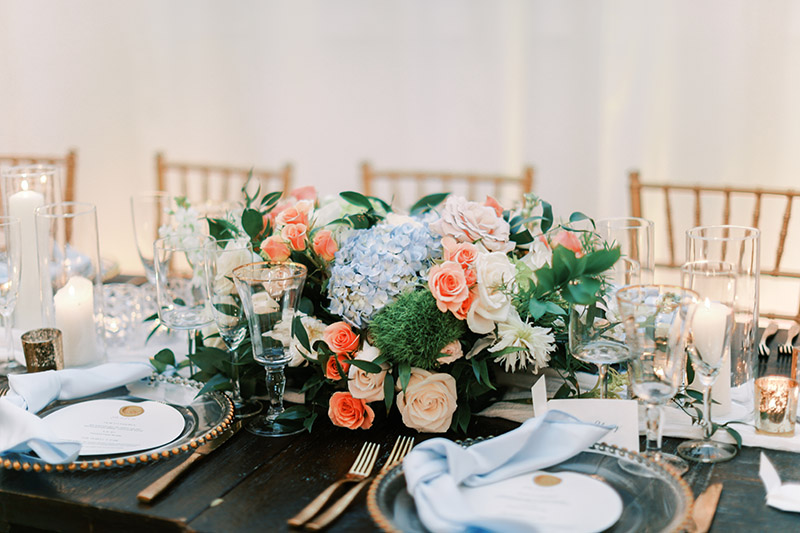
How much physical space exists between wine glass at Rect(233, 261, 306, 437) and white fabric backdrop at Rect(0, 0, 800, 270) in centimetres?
213

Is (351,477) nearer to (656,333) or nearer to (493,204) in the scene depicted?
(656,333)

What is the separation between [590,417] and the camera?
1169mm

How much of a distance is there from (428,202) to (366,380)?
39 cm

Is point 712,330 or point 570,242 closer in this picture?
point 712,330

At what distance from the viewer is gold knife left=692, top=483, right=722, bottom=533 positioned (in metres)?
0.97

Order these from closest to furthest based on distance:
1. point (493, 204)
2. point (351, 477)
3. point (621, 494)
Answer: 1. point (621, 494)
2. point (351, 477)
3. point (493, 204)

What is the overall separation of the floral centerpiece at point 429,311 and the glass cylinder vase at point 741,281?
6.0 inches

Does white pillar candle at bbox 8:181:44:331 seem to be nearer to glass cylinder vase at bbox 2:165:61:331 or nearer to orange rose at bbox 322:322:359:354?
glass cylinder vase at bbox 2:165:61:331

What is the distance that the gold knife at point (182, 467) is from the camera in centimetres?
105

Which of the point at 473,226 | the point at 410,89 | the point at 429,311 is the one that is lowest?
the point at 429,311

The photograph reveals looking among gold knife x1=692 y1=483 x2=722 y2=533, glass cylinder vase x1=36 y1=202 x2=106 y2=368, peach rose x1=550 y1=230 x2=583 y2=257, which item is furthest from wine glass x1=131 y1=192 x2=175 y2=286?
gold knife x1=692 y1=483 x2=722 y2=533

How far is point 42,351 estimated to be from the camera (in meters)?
1.44

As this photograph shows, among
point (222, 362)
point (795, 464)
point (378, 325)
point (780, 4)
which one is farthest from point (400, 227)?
point (780, 4)

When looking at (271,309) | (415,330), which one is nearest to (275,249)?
(271,309)
